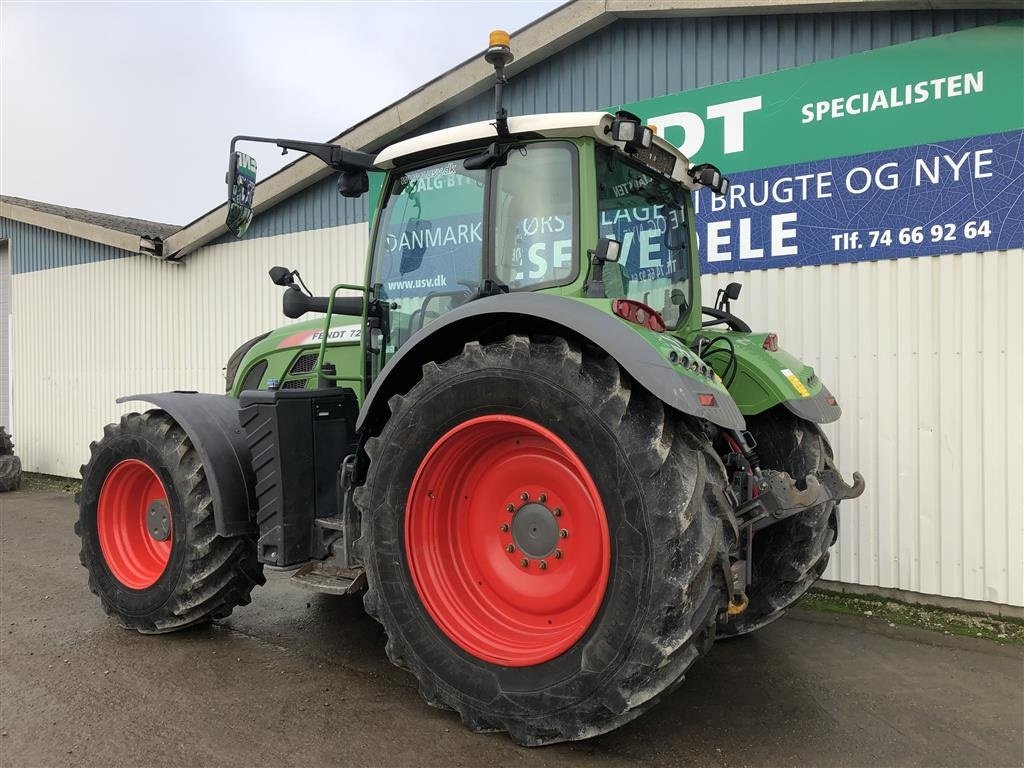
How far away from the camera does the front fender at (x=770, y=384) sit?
3.69 meters

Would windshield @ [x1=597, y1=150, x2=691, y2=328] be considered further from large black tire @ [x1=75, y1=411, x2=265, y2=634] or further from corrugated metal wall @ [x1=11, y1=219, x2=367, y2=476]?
corrugated metal wall @ [x1=11, y1=219, x2=367, y2=476]

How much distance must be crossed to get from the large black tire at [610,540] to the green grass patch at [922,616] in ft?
9.17

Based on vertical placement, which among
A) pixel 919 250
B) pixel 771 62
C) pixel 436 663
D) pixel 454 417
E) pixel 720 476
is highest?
pixel 771 62

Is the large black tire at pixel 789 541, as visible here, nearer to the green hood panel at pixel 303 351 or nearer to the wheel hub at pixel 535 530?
the wheel hub at pixel 535 530

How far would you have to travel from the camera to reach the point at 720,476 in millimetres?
2750

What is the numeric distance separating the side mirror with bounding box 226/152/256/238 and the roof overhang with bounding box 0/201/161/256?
6.56 metres

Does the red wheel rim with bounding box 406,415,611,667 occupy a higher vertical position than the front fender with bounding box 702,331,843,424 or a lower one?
lower

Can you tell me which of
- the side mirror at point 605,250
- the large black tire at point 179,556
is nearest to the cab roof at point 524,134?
the side mirror at point 605,250

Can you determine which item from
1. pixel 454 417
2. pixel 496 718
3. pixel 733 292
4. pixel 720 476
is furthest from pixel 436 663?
pixel 733 292

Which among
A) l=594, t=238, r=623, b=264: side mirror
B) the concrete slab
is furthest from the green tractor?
the concrete slab

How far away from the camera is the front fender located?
3.69 metres

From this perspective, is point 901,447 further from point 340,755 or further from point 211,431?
point 211,431

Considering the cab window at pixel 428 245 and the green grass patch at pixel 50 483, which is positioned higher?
the cab window at pixel 428 245

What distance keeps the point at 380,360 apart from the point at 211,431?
1.02 m
